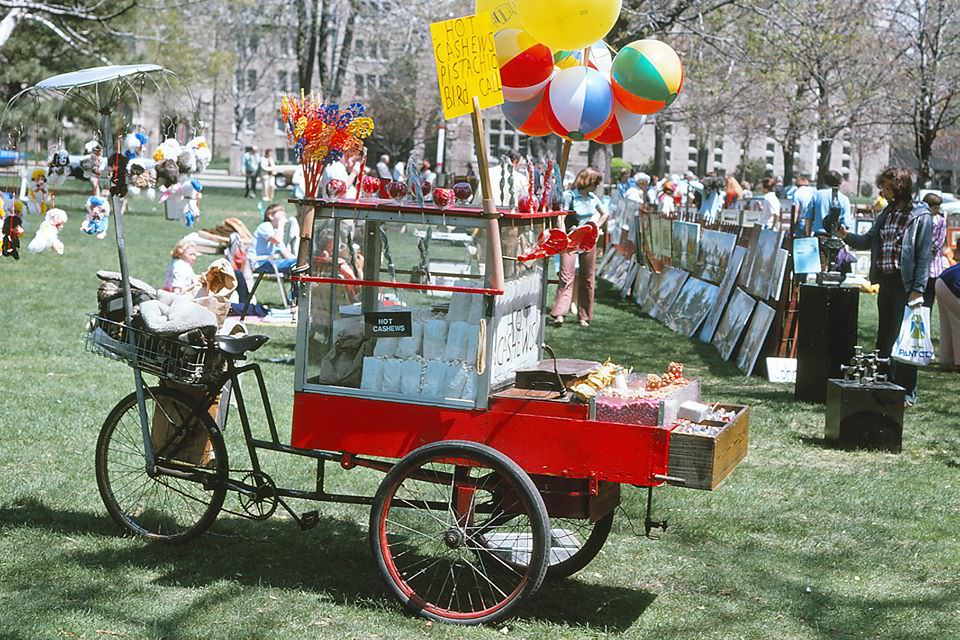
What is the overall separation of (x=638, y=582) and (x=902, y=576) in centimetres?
135

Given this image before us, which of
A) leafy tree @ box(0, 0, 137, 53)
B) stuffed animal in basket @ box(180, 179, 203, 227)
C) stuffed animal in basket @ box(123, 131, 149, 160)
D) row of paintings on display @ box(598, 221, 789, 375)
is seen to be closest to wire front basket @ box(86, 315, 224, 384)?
stuffed animal in basket @ box(123, 131, 149, 160)

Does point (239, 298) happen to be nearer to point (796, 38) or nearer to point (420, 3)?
point (796, 38)

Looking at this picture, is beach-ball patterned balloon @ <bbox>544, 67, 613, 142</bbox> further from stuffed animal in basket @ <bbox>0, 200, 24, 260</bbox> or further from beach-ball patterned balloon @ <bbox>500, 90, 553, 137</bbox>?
stuffed animal in basket @ <bbox>0, 200, 24, 260</bbox>

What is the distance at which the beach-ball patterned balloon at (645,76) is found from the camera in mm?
5957

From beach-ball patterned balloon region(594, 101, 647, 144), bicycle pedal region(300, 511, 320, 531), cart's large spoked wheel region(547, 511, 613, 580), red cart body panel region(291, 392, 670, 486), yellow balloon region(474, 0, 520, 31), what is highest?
yellow balloon region(474, 0, 520, 31)

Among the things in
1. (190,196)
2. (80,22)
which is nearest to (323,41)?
(80,22)

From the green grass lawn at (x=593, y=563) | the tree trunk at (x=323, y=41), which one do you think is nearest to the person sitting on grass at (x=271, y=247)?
the green grass lawn at (x=593, y=563)

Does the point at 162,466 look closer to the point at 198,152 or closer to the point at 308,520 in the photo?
the point at 308,520

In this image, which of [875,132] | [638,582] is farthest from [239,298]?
[875,132]

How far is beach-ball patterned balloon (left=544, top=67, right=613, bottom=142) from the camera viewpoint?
5.93 m

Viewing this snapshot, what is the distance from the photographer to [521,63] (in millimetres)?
5953

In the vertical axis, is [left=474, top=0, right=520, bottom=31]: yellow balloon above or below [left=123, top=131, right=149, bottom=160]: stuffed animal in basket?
above

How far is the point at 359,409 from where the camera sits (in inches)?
210

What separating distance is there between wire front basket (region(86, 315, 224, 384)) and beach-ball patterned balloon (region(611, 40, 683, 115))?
2.39 meters
